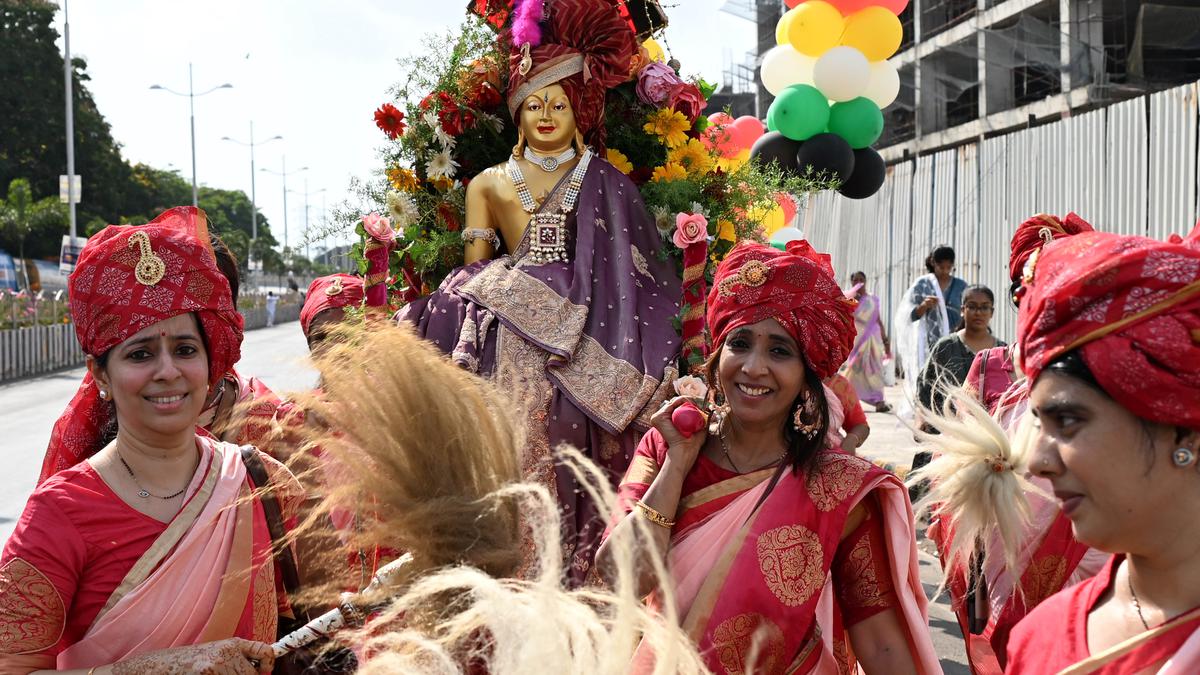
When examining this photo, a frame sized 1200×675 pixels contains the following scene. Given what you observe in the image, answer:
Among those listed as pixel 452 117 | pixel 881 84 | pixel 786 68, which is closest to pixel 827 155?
pixel 881 84

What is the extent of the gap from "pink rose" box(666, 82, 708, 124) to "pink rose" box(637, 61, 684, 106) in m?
0.02

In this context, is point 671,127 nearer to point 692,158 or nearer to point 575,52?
point 692,158

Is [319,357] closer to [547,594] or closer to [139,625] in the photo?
[547,594]

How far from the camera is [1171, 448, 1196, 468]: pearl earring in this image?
1684 mm

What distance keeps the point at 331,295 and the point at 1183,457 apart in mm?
3756

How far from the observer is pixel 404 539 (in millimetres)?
1407

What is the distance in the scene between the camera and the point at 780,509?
108 inches

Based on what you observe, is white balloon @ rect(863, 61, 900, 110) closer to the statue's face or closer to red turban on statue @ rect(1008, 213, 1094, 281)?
the statue's face

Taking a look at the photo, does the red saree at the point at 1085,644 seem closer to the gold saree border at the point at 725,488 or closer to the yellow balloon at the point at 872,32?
the gold saree border at the point at 725,488

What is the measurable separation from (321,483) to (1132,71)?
25.5m

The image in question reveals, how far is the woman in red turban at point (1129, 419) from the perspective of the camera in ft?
5.41

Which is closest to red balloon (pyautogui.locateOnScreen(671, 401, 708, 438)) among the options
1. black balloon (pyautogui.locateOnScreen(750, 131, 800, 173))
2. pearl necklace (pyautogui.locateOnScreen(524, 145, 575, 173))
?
pearl necklace (pyautogui.locateOnScreen(524, 145, 575, 173))

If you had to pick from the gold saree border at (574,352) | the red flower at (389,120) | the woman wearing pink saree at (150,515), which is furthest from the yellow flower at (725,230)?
the woman wearing pink saree at (150,515)

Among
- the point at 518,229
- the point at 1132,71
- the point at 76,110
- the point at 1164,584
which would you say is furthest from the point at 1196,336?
the point at 76,110
